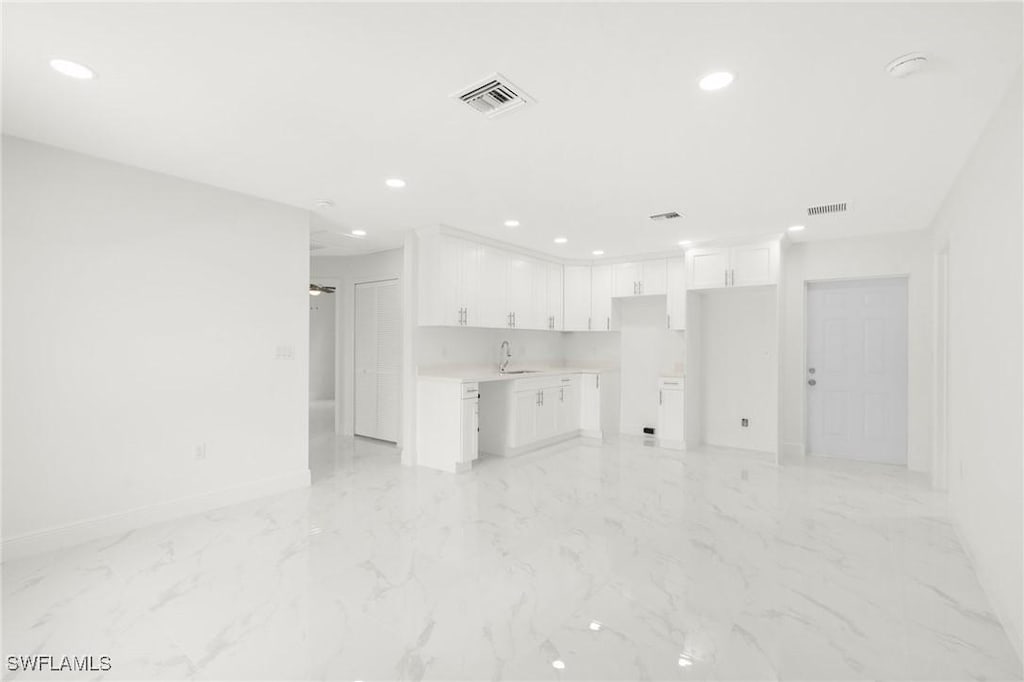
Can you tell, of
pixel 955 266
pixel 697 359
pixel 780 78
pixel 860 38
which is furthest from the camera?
pixel 697 359

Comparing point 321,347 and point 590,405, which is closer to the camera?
point 590,405

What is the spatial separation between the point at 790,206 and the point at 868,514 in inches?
99.7

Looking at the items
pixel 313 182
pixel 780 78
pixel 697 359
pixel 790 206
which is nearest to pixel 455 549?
pixel 313 182

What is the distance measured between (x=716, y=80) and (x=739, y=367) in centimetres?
449

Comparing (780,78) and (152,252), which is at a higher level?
(780,78)

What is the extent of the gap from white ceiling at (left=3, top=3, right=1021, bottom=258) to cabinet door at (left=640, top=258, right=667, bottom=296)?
90.3 inches

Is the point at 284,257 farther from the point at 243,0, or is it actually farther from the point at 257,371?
the point at 243,0

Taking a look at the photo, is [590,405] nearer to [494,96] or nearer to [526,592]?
[526,592]

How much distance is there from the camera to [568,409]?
20.7ft

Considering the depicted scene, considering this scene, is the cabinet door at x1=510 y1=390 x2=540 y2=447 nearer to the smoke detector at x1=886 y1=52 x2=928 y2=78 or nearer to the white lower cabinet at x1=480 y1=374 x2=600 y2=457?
the white lower cabinet at x1=480 y1=374 x2=600 y2=457

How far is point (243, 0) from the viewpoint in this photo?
Answer: 1686 millimetres

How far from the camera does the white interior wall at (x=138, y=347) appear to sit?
9.41 ft

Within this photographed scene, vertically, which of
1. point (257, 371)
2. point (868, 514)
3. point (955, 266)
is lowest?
point (868, 514)
